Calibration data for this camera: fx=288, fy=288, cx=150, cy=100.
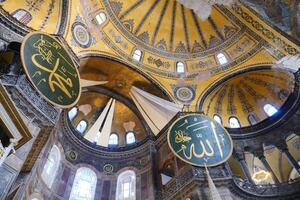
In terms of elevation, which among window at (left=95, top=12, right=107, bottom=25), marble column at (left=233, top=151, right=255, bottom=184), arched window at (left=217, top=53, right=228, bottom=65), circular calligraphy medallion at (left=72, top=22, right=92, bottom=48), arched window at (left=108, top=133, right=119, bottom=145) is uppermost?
window at (left=95, top=12, right=107, bottom=25)

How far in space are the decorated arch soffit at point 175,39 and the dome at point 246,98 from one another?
1.68 feet

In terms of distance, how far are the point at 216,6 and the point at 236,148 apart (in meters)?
7.24

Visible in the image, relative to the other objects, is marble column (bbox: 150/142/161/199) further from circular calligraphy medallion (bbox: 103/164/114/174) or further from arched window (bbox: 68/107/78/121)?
arched window (bbox: 68/107/78/121)

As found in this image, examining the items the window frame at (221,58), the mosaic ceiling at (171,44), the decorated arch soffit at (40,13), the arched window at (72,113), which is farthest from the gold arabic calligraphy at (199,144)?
the decorated arch soffit at (40,13)

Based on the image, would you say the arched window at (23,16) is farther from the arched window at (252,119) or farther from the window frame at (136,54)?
the arched window at (252,119)

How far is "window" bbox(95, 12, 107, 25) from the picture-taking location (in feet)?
43.8

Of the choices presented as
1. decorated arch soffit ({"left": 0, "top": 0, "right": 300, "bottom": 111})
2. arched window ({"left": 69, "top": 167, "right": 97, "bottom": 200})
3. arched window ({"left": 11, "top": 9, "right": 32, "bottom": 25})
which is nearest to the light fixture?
decorated arch soffit ({"left": 0, "top": 0, "right": 300, "bottom": 111})

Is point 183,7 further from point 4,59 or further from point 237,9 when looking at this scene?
point 4,59

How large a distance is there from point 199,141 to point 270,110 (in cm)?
539

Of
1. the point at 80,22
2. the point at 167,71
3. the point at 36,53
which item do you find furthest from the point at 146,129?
the point at 36,53

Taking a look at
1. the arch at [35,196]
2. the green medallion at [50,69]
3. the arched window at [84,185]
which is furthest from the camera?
the arched window at [84,185]

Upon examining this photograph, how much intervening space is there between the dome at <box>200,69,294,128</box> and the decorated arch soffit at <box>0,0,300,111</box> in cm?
51

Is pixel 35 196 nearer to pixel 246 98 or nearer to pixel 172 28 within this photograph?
pixel 246 98

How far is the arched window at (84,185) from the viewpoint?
1103 cm
